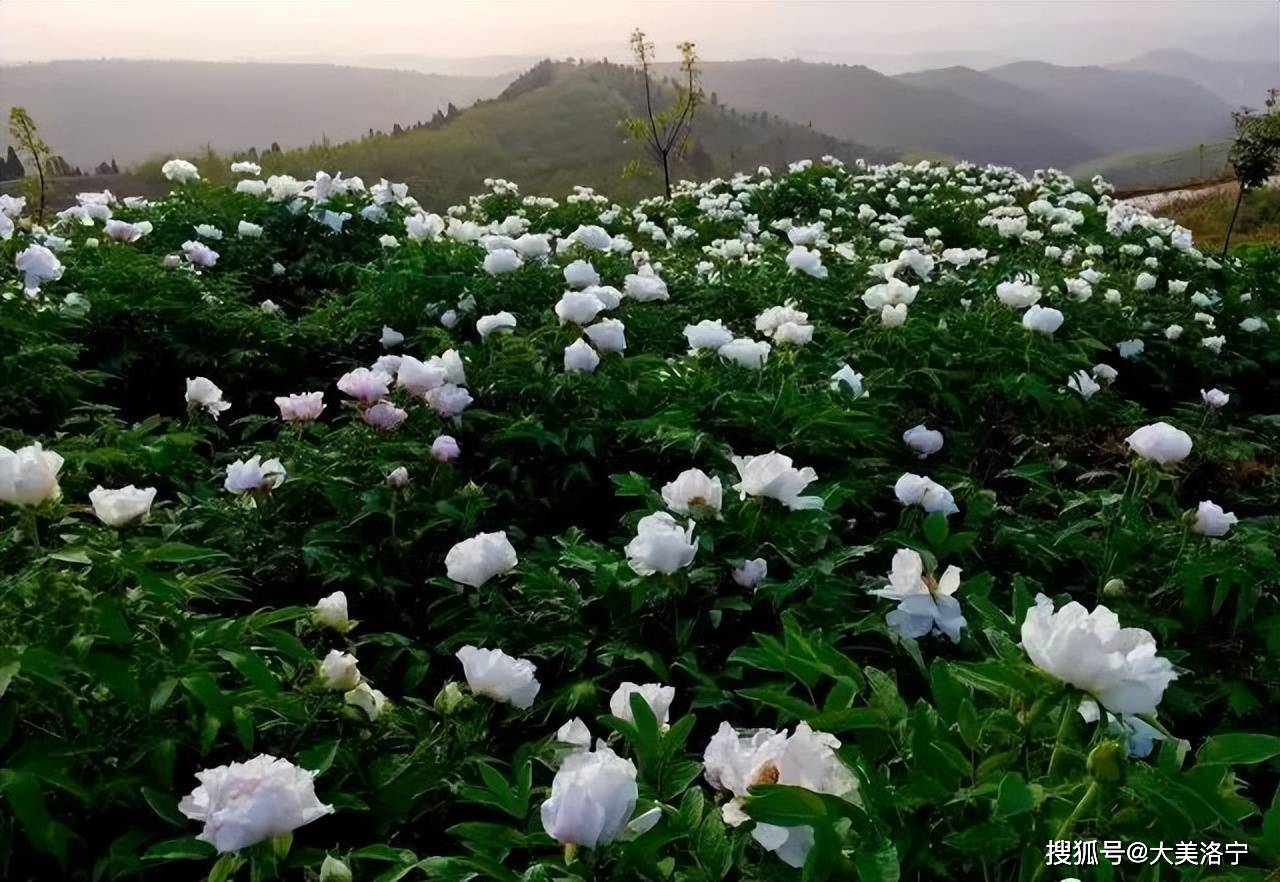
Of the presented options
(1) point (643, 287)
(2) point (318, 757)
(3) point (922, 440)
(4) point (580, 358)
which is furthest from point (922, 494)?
(1) point (643, 287)

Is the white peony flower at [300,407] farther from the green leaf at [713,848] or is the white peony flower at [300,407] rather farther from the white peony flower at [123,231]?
the white peony flower at [123,231]

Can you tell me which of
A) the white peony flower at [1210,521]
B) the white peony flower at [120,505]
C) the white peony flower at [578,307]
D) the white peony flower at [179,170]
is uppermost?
the white peony flower at [179,170]

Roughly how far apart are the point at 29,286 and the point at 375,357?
1149 mm

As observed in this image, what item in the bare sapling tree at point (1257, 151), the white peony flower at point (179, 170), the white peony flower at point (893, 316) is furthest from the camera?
the bare sapling tree at point (1257, 151)

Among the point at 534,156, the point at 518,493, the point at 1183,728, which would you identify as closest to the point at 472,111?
the point at 534,156

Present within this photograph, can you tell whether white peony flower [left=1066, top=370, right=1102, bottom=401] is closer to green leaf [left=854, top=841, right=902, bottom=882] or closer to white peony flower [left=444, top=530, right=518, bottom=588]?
white peony flower [left=444, top=530, right=518, bottom=588]

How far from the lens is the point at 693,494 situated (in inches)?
64.4

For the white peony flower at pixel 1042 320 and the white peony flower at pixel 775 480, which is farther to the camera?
the white peony flower at pixel 1042 320

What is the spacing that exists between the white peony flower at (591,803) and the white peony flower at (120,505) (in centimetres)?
96

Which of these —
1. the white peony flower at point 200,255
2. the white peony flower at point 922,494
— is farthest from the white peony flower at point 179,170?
the white peony flower at point 922,494

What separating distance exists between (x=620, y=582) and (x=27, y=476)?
34.9 inches

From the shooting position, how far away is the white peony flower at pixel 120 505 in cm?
153

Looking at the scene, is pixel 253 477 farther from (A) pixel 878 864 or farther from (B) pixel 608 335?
(A) pixel 878 864

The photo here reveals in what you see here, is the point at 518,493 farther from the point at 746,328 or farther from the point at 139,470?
the point at 746,328
